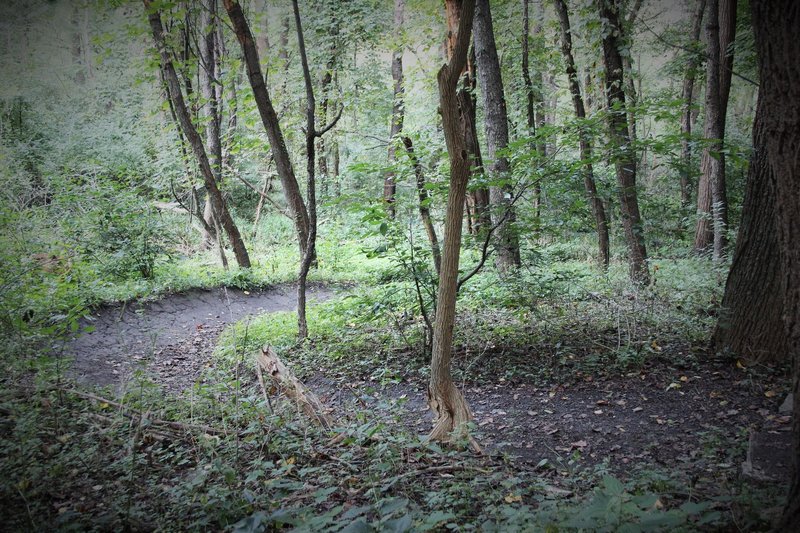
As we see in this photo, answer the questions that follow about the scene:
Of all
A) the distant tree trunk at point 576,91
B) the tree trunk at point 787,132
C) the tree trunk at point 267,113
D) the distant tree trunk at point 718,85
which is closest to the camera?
the tree trunk at point 787,132

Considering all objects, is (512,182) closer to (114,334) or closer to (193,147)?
(114,334)

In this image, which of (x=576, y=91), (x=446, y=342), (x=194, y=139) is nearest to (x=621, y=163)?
(x=576, y=91)

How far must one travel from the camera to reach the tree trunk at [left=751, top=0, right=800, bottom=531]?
1.90 metres

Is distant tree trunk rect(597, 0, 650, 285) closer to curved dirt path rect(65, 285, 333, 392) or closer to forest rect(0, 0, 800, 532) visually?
forest rect(0, 0, 800, 532)

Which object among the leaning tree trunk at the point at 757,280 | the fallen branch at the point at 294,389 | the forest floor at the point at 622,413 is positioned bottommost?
the forest floor at the point at 622,413

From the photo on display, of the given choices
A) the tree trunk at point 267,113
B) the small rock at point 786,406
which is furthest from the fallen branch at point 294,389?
the small rock at point 786,406

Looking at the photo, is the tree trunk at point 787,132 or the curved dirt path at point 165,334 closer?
the tree trunk at point 787,132

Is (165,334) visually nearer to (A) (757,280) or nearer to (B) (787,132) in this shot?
(A) (757,280)

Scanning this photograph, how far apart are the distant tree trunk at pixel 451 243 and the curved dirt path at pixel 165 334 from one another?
2588 mm

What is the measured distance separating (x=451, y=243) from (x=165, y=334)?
692 cm

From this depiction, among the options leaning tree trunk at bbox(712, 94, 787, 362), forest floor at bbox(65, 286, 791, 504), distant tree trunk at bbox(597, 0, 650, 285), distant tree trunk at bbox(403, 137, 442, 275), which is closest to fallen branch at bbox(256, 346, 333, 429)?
forest floor at bbox(65, 286, 791, 504)

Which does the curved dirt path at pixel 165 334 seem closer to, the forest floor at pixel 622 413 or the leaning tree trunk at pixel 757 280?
the forest floor at pixel 622 413

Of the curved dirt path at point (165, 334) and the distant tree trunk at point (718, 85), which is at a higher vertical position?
the distant tree trunk at point (718, 85)

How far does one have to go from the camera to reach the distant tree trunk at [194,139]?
1000 cm
